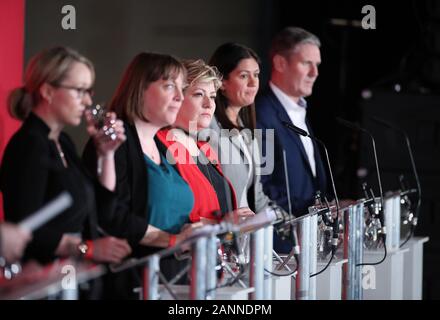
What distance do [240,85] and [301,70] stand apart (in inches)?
32.3

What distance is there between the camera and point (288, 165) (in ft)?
17.8

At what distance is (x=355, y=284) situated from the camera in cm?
513

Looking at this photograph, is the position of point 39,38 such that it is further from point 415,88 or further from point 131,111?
point 415,88

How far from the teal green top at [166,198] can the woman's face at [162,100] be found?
0.15 m

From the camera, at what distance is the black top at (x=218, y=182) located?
176 inches

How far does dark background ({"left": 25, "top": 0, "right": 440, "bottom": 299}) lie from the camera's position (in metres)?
6.39

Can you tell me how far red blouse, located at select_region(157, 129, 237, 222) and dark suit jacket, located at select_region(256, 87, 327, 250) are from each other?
926mm

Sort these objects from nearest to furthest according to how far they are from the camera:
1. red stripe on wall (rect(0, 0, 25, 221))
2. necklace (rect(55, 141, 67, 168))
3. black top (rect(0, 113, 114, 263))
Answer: black top (rect(0, 113, 114, 263)) → necklace (rect(55, 141, 67, 168)) → red stripe on wall (rect(0, 0, 25, 221))

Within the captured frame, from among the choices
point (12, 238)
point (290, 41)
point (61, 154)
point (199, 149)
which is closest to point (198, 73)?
point (199, 149)

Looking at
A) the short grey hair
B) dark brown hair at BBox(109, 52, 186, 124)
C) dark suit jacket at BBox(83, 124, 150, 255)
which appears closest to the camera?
dark suit jacket at BBox(83, 124, 150, 255)

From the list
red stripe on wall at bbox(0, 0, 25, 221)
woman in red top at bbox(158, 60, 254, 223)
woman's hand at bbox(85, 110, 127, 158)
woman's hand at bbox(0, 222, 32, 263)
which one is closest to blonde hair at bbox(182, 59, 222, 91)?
woman in red top at bbox(158, 60, 254, 223)

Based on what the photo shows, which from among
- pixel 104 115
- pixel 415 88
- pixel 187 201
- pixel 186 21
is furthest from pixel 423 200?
pixel 104 115

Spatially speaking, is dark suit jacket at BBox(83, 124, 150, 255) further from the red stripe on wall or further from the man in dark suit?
the man in dark suit

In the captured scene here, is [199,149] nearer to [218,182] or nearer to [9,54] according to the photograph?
[218,182]
